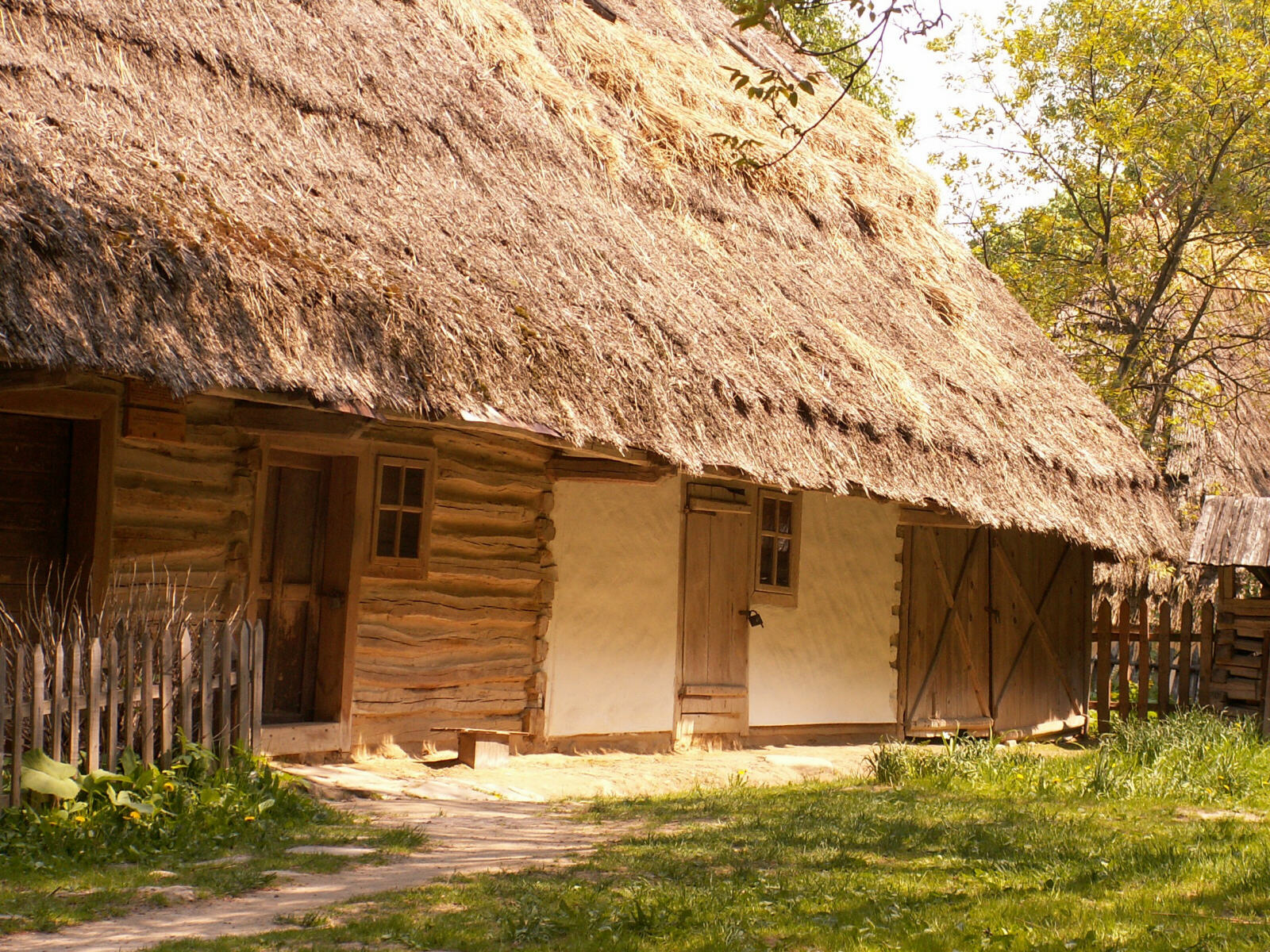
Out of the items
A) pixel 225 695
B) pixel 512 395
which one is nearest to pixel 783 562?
pixel 512 395

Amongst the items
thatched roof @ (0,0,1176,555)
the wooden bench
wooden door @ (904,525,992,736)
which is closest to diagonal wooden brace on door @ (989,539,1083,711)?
wooden door @ (904,525,992,736)

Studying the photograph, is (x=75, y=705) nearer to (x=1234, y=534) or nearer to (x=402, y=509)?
(x=402, y=509)

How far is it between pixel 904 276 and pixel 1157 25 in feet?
14.4

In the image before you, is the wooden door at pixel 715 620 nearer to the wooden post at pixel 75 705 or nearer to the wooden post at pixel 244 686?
the wooden post at pixel 244 686

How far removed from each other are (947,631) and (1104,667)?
184 cm

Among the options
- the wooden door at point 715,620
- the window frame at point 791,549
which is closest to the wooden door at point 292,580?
the wooden door at point 715,620

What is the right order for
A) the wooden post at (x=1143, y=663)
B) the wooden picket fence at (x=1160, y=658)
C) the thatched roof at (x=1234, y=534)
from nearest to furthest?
the thatched roof at (x=1234, y=534)
the wooden picket fence at (x=1160, y=658)
the wooden post at (x=1143, y=663)

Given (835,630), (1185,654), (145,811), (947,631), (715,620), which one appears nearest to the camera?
(145,811)

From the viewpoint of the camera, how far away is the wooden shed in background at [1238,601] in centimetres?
1002

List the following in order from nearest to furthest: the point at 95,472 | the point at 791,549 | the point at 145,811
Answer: the point at 145,811 < the point at 95,472 < the point at 791,549

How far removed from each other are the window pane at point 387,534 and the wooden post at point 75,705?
2.68 meters

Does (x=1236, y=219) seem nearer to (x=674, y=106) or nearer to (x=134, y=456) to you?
(x=674, y=106)

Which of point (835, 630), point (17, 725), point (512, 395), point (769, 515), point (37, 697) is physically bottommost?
point (17, 725)

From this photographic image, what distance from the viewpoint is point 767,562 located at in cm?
1028
